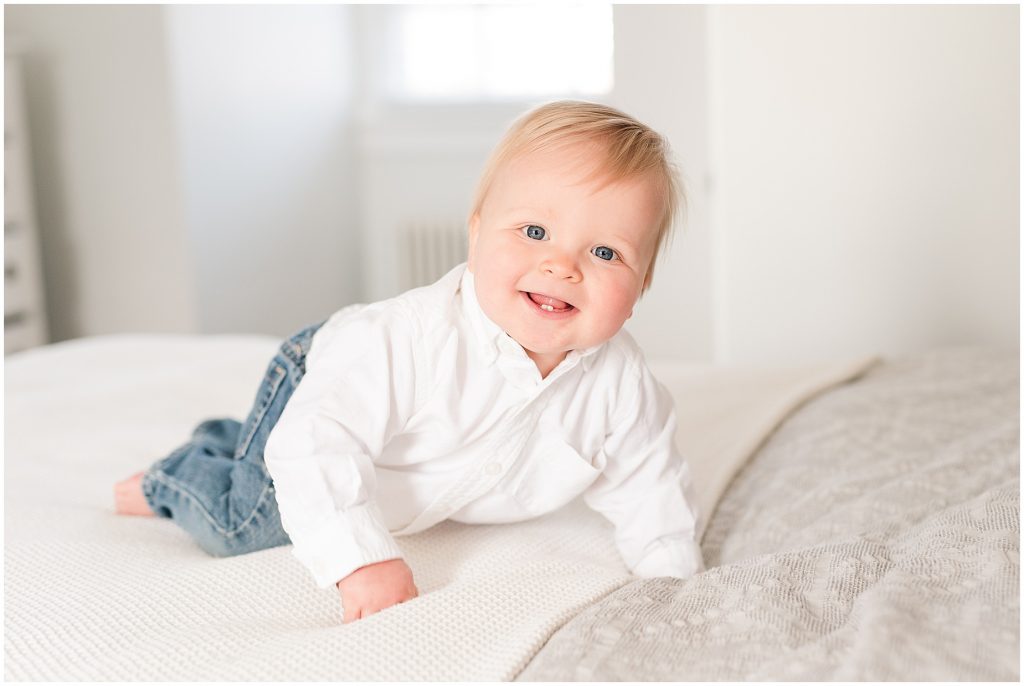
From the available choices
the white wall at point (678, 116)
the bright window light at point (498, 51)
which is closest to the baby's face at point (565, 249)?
the white wall at point (678, 116)

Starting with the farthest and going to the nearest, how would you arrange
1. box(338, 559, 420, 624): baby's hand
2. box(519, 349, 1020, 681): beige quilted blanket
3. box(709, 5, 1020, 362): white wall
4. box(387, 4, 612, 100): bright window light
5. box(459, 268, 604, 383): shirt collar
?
box(387, 4, 612, 100): bright window light < box(709, 5, 1020, 362): white wall < box(459, 268, 604, 383): shirt collar < box(338, 559, 420, 624): baby's hand < box(519, 349, 1020, 681): beige quilted blanket

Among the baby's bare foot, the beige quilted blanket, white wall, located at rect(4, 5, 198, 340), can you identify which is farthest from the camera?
white wall, located at rect(4, 5, 198, 340)

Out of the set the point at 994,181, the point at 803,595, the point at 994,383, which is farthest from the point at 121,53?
the point at 803,595

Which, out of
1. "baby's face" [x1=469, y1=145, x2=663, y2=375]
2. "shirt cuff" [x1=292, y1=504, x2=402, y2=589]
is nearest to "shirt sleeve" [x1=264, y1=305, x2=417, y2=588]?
"shirt cuff" [x1=292, y1=504, x2=402, y2=589]

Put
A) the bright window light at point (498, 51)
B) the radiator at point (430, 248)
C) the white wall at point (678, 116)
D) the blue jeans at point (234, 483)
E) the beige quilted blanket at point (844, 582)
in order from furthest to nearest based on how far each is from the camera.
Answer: the radiator at point (430, 248), the bright window light at point (498, 51), the white wall at point (678, 116), the blue jeans at point (234, 483), the beige quilted blanket at point (844, 582)

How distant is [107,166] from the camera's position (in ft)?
11.6

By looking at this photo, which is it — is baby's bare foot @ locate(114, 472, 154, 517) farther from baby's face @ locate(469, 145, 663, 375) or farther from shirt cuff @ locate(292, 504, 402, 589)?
baby's face @ locate(469, 145, 663, 375)

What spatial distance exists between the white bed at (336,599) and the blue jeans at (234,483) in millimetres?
33

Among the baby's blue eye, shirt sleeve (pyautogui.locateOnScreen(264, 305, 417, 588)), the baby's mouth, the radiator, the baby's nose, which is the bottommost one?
the radiator

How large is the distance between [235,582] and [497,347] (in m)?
0.33

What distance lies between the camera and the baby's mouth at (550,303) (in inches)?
41.1

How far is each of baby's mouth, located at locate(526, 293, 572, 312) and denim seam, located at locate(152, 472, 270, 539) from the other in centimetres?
39

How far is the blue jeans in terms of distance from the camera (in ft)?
3.90

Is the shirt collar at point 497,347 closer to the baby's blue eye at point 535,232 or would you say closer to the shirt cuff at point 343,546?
the baby's blue eye at point 535,232
